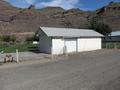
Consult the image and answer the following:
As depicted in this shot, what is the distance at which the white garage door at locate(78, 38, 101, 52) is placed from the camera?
100 ft

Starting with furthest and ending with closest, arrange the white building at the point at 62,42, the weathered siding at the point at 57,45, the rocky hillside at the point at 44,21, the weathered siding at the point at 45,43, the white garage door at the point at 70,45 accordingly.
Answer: the rocky hillside at the point at 44,21
the white garage door at the point at 70,45
the weathered siding at the point at 45,43
the white building at the point at 62,42
the weathered siding at the point at 57,45

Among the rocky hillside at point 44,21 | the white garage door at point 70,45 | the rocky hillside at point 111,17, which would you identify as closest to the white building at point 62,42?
the white garage door at point 70,45

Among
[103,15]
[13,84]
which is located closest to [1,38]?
[13,84]

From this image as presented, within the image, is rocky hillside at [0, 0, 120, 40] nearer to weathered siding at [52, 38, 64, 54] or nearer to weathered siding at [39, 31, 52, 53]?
weathered siding at [39, 31, 52, 53]

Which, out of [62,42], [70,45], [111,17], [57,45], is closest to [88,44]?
[70,45]

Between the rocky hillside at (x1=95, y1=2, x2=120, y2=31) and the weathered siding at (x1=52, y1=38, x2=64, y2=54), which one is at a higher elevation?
the rocky hillside at (x1=95, y1=2, x2=120, y2=31)

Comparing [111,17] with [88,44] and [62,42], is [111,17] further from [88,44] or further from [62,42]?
[62,42]

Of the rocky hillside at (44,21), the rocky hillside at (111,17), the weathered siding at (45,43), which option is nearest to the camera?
the weathered siding at (45,43)

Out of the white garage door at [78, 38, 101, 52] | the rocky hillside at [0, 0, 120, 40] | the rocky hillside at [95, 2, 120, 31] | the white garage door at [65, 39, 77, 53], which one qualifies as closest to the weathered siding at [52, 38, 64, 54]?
the white garage door at [65, 39, 77, 53]

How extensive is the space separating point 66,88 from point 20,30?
96292mm

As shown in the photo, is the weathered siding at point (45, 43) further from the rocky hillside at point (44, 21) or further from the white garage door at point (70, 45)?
the rocky hillside at point (44, 21)

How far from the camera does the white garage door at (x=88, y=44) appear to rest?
100ft

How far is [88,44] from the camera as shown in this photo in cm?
3203

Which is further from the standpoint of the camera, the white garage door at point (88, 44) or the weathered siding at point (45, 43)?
the white garage door at point (88, 44)
